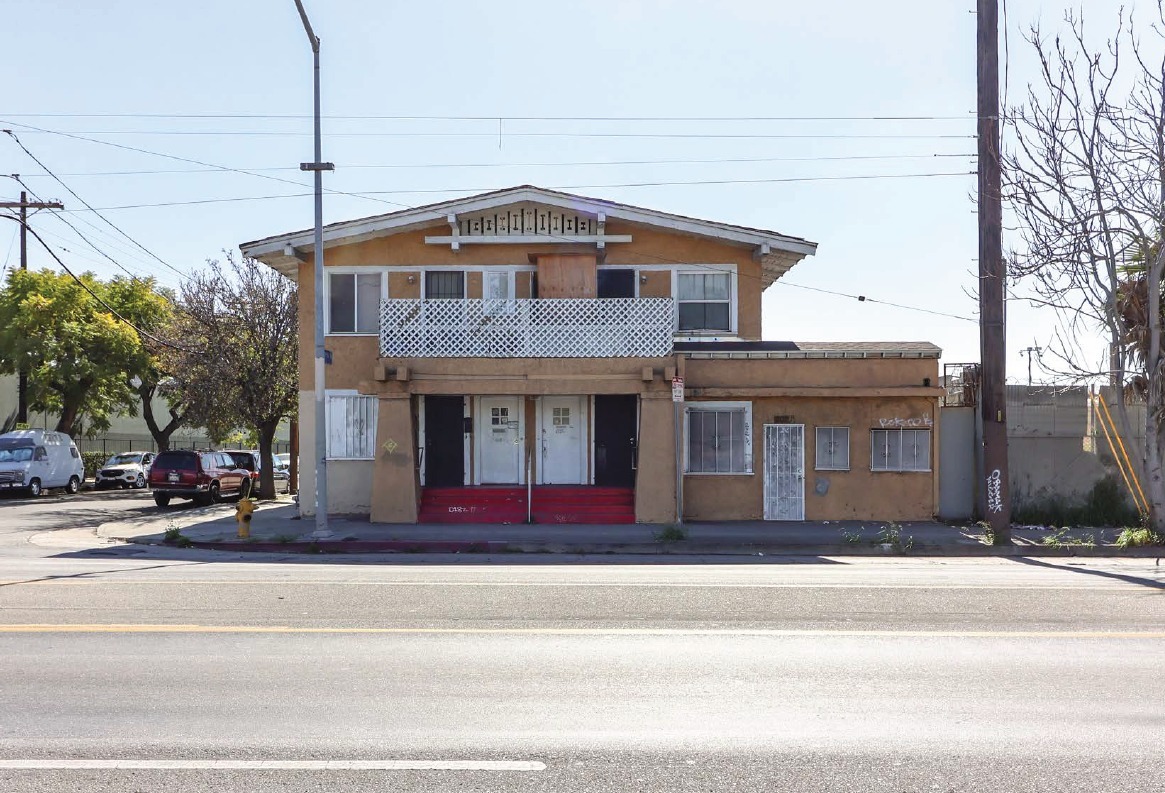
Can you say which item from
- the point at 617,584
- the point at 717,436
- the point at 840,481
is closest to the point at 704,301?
the point at 717,436

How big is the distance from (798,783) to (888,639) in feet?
11.7

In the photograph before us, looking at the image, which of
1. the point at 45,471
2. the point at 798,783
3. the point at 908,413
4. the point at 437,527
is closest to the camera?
the point at 798,783

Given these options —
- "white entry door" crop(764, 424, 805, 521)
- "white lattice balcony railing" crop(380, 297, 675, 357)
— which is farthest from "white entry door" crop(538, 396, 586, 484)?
"white entry door" crop(764, 424, 805, 521)

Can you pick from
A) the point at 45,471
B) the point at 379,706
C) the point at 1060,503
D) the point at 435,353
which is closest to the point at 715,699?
the point at 379,706

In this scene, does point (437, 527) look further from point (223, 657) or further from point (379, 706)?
point (379, 706)

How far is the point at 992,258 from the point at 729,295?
5983mm

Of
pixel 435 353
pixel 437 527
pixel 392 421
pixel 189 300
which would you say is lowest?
pixel 437 527

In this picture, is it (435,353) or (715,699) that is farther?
(435,353)

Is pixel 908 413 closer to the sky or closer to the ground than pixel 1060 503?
closer to the sky

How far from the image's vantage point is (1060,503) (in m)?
20.8

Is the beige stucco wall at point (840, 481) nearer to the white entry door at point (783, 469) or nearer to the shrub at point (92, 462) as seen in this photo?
the white entry door at point (783, 469)

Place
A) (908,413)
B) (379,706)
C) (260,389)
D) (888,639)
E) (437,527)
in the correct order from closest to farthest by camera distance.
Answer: (379,706), (888,639), (437,527), (908,413), (260,389)

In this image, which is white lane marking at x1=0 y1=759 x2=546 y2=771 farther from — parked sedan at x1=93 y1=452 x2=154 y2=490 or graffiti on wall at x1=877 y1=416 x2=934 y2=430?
parked sedan at x1=93 y1=452 x2=154 y2=490

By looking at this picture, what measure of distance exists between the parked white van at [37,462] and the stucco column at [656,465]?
78.3 ft
